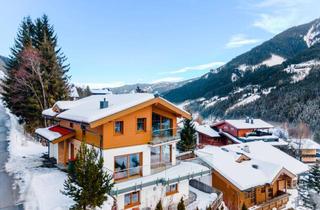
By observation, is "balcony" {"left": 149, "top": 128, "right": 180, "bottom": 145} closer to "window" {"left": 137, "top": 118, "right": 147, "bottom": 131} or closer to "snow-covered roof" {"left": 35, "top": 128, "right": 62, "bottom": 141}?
"window" {"left": 137, "top": 118, "right": 147, "bottom": 131}

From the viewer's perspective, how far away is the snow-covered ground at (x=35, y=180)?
13180 mm

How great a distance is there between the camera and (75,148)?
19406 millimetres

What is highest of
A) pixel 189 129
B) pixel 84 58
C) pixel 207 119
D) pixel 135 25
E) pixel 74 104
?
pixel 135 25

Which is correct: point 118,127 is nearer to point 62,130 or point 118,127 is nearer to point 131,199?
point 131,199

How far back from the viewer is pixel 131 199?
1661 cm

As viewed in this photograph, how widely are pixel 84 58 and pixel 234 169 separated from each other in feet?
116

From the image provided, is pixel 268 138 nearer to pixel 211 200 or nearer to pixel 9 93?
pixel 211 200

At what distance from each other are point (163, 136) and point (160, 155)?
4.76 feet

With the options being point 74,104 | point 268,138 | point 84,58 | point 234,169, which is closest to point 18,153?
point 74,104

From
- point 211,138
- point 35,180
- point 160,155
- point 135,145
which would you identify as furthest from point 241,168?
point 211,138

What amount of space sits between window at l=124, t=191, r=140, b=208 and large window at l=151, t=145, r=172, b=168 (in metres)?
2.75

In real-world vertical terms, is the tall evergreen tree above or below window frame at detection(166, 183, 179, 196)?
above

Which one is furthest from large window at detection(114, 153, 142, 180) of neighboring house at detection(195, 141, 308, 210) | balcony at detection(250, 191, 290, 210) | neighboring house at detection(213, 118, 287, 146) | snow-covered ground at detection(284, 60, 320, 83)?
snow-covered ground at detection(284, 60, 320, 83)

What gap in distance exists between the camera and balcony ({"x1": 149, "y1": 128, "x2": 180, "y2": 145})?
18422mm
